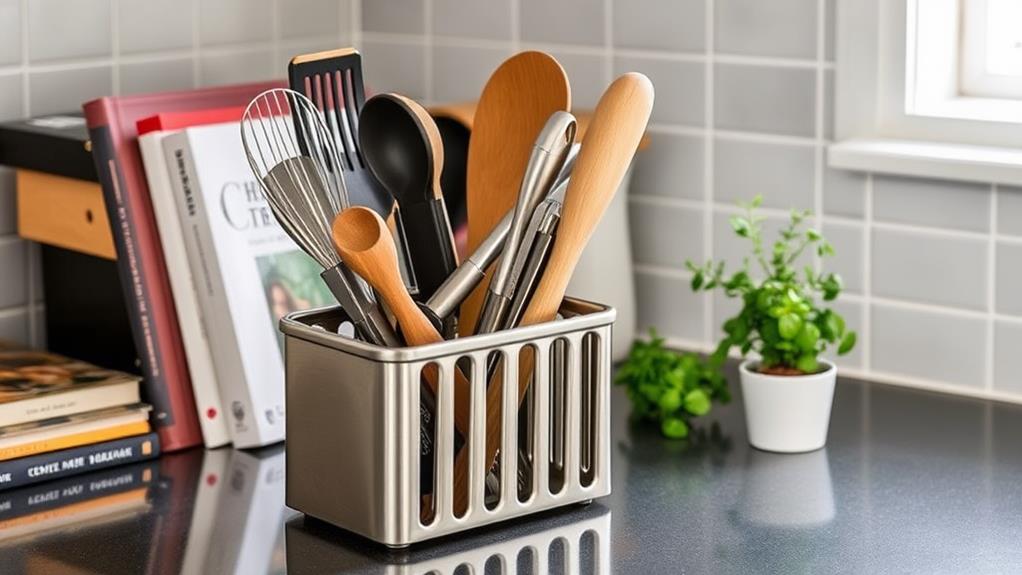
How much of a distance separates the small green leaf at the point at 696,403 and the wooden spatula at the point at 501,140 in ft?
0.92

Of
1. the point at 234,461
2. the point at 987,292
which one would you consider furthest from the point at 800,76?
the point at 234,461

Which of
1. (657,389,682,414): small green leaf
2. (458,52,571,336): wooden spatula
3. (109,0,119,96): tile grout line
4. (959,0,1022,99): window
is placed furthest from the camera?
(109,0,119,96): tile grout line

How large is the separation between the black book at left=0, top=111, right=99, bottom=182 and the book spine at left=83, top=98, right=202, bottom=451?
0.13ft

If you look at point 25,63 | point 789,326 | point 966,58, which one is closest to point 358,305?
point 789,326

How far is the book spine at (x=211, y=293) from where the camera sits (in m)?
1.30

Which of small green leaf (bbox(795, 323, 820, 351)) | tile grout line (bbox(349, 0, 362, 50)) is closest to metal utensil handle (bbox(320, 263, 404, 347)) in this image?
small green leaf (bbox(795, 323, 820, 351))

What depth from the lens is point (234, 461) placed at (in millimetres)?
1299

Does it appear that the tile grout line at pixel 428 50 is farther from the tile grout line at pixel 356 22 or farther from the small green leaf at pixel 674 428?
the small green leaf at pixel 674 428

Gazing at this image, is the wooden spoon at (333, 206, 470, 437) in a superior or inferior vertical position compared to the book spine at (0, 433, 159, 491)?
superior

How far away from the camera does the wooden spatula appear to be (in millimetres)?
1119

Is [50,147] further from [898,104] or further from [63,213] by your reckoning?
[898,104]

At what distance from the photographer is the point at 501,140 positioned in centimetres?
113

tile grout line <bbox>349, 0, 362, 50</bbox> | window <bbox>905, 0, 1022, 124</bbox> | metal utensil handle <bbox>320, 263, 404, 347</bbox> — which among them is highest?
tile grout line <bbox>349, 0, 362, 50</bbox>

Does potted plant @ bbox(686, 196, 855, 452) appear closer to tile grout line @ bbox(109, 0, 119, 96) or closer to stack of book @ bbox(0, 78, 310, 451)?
stack of book @ bbox(0, 78, 310, 451)
